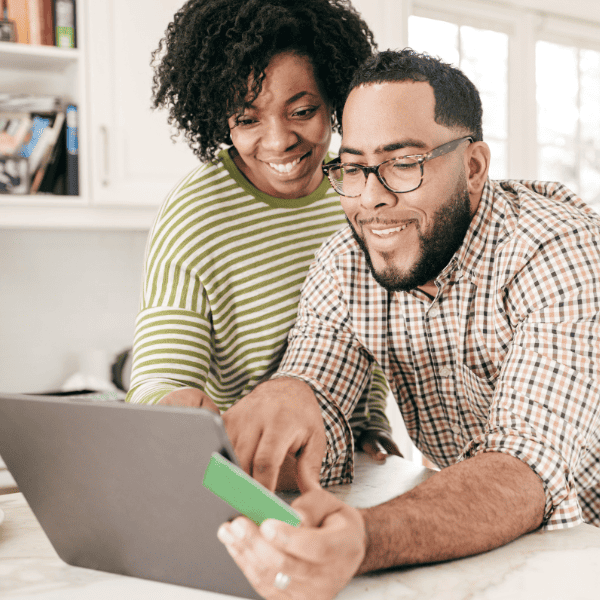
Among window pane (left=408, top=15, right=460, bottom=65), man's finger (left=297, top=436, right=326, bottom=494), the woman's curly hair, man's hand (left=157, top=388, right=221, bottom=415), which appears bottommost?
man's finger (left=297, top=436, right=326, bottom=494)

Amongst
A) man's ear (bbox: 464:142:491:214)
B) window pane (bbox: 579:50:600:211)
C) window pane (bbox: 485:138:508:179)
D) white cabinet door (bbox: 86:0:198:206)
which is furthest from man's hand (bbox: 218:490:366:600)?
window pane (bbox: 579:50:600:211)

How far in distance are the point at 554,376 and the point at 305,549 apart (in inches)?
17.6

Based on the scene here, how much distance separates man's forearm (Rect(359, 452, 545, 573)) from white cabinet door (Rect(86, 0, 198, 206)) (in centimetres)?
156

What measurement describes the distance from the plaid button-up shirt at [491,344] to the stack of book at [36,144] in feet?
3.99

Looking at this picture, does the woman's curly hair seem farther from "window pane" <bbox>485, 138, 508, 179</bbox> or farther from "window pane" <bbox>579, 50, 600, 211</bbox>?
"window pane" <bbox>579, 50, 600, 211</bbox>

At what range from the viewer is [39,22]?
1979mm

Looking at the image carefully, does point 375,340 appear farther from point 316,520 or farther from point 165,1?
point 165,1

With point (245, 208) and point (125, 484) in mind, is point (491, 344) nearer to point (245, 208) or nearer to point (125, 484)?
point (245, 208)

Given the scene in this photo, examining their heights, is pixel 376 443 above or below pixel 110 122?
below

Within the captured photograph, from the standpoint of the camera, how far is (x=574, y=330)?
856mm

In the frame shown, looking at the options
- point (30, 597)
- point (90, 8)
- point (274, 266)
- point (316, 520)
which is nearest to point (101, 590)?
point (30, 597)

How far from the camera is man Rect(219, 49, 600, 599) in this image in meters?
0.73

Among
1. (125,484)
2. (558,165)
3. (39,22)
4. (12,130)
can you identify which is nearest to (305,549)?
(125,484)

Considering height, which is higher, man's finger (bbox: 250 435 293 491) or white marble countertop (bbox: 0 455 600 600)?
man's finger (bbox: 250 435 293 491)
